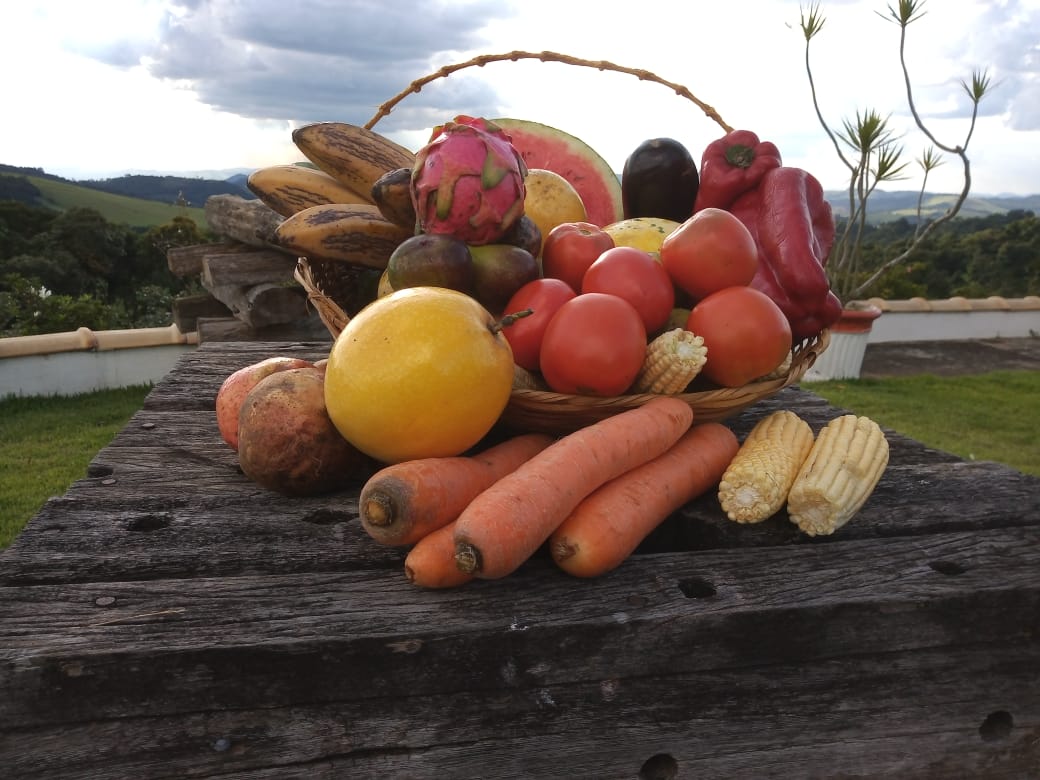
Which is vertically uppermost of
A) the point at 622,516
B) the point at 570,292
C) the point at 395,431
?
the point at 570,292

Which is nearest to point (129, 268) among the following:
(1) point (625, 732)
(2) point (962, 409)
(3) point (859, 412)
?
(3) point (859, 412)

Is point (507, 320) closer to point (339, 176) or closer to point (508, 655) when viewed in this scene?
point (508, 655)

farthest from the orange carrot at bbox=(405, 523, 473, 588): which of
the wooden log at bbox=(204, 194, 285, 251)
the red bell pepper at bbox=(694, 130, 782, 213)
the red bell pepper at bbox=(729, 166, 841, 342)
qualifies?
the wooden log at bbox=(204, 194, 285, 251)

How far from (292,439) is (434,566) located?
1.19 feet

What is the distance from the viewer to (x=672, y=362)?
1.20m

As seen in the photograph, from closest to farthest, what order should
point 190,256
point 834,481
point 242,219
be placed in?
point 834,481 < point 242,219 < point 190,256

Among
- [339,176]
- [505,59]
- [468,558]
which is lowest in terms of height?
[468,558]

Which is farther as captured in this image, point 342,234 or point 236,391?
point 342,234

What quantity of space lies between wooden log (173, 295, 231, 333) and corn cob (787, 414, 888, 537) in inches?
171

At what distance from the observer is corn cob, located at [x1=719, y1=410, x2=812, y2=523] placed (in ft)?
3.58

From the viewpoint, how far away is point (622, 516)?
3.23ft

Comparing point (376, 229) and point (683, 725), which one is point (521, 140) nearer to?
point (376, 229)

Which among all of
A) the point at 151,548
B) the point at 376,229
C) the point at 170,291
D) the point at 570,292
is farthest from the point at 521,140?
the point at 170,291

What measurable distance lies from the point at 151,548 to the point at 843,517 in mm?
984
